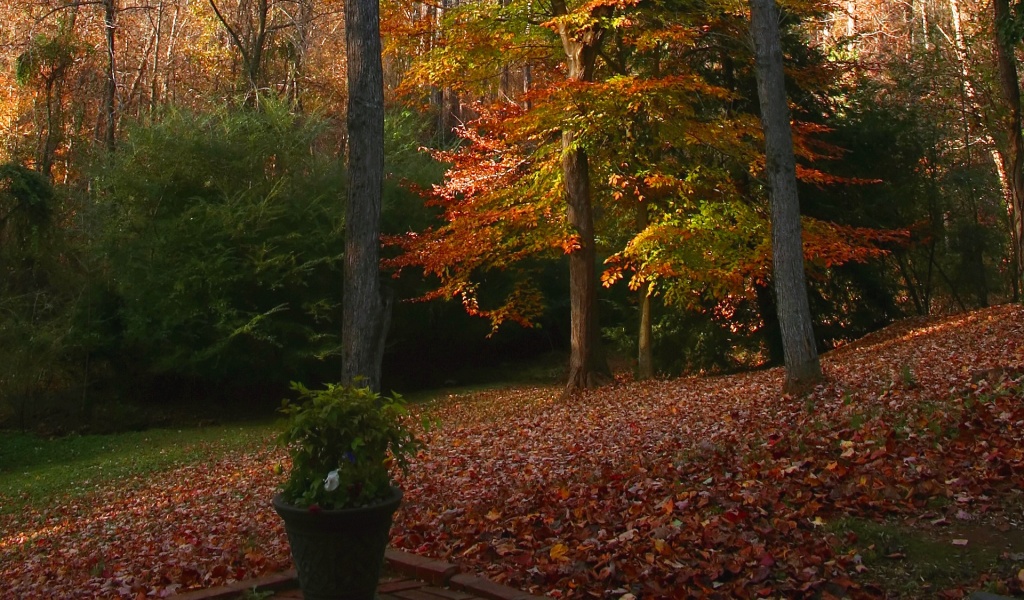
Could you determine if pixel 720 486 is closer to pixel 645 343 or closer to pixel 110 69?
pixel 645 343

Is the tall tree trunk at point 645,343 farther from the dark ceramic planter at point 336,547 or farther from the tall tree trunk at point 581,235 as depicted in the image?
the dark ceramic planter at point 336,547

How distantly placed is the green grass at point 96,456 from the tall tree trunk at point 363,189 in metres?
5.14

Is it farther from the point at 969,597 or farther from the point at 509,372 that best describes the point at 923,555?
the point at 509,372

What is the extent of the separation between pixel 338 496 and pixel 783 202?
282 inches

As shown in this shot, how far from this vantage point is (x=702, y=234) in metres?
14.1

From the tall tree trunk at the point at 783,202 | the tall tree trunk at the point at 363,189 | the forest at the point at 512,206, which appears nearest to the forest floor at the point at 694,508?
the tall tree trunk at the point at 783,202

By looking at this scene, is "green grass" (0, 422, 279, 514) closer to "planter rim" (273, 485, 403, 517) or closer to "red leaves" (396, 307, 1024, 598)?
"red leaves" (396, 307, 1024, 598)

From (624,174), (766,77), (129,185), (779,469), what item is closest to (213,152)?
(129,185)

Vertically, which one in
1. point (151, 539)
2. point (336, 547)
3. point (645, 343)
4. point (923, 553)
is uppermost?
point (645, 343)

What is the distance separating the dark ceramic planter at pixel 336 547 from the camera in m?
4.66

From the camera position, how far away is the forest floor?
15.9ft

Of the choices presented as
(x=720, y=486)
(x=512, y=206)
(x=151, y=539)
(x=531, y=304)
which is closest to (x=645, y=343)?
(x=531, y=304)

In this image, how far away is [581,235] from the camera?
1521 cm

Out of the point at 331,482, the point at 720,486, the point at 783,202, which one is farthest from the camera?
the point at 783,202
